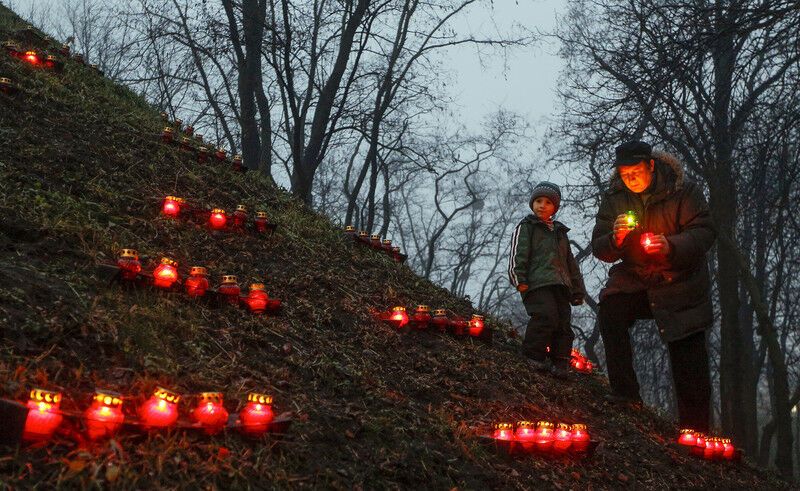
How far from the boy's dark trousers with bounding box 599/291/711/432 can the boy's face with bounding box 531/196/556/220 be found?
89 centimetres

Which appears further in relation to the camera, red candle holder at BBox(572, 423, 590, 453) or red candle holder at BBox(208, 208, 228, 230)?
red candle holder at BBox(208, 208, 228, 230)

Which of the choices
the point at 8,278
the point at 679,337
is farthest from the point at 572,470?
the point at 8,278

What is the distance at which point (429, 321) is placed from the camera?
5.19m

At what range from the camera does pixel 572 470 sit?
12.4ft

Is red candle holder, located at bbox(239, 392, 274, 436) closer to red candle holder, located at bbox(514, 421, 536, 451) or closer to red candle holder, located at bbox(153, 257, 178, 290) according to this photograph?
red candle holder, located at bbox(153, 257, 178, 290)

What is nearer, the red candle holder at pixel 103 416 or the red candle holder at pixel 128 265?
the red candle holder at pixel 103 416

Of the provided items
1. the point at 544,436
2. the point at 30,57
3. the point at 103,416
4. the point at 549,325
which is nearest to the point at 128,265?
the point at 103,416

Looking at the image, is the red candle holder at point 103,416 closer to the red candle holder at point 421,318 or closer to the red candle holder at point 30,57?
the red candle holder at point 421,318

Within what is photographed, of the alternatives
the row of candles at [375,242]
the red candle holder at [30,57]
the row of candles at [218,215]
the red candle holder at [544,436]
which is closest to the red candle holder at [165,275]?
the row of candles at [218,215]

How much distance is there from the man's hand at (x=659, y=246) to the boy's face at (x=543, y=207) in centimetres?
125

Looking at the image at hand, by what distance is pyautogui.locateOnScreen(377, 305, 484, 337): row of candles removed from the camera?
505cm

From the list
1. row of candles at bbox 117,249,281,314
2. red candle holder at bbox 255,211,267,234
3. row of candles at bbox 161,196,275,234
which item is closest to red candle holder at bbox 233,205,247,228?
row of candles at bbox 161,196,275,234

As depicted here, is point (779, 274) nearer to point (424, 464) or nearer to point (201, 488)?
point (424, 464)

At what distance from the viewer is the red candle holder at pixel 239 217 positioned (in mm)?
5488
